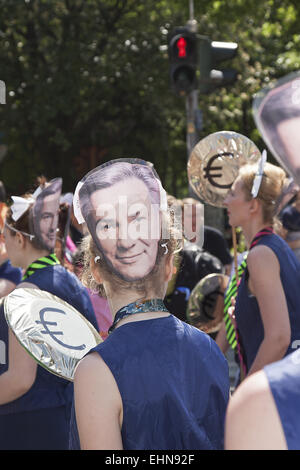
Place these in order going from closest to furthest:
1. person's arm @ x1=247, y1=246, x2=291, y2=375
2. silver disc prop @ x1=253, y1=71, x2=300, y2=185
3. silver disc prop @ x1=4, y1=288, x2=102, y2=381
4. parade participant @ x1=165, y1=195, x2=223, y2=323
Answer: silver disc prop @ x1=253, y1=71, x2=300, y2=185 < silver disc prop @ x1=4, y1=288, x2=102, y2=381 < person's arm @ x1=247, y1=246, x2=291, y2=375 < parade participant @ x1=165, y1=195, x2=223, y2=323

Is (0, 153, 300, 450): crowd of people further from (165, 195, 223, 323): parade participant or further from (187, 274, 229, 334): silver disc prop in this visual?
(165, 195, 223, 323): parade participant

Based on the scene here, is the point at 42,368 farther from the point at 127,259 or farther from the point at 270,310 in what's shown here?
the point at 127,259

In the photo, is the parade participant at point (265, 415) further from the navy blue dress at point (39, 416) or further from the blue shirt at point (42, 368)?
the navy blue dress at point (39, 416)

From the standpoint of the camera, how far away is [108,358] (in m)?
1.70

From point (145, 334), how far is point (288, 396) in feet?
2.33

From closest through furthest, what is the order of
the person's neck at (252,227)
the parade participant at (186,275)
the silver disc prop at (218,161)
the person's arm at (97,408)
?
the person's arm at (97,408)
the person's neck at (252,227)
the silver disc prop at (218,161)
the parade participant at (186,275)

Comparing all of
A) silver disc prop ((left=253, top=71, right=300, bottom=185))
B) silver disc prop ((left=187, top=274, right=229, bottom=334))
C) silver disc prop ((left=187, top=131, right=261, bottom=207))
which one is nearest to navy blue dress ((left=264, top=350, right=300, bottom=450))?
silver disc prop ((left=253, top=71, right=300, bottom=185))

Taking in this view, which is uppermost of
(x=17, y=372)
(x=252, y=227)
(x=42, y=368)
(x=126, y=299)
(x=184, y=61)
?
(x=126, y=299)

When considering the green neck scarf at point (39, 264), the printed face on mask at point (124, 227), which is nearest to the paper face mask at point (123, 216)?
the printed face on mask at point (124, 227)

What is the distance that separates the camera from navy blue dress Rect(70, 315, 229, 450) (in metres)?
1.71

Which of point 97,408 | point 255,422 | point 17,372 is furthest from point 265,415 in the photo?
point 17,372

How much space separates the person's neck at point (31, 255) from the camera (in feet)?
10.6

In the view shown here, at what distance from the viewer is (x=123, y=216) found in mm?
1870

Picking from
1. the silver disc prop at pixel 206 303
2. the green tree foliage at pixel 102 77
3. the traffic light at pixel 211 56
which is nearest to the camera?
the silver disc prop at pixel 206 303
